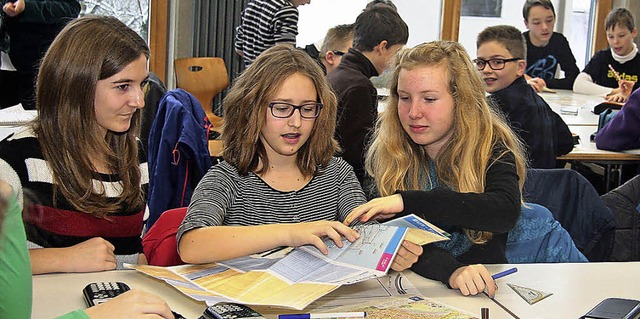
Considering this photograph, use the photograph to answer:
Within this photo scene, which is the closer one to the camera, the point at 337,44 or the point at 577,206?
the point at 577,206

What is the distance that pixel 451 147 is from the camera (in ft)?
7.38

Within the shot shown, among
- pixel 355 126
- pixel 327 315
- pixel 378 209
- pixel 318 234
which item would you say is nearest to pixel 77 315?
pixel 327 315

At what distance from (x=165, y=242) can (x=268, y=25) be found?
3233mm

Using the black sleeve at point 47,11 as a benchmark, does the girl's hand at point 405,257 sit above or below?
below

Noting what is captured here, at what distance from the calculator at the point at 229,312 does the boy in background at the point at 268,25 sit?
11.4 feet

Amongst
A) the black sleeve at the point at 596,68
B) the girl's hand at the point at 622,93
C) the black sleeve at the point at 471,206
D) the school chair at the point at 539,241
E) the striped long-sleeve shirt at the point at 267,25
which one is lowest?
the school chair at the point at 539,241

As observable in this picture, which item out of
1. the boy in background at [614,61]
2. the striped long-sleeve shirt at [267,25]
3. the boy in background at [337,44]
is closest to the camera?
the boy in background at [337,44]

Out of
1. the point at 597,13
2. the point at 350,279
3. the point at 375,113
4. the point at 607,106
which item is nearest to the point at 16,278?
the point at 350,279

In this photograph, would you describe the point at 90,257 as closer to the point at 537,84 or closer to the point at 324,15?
the point at 537,84

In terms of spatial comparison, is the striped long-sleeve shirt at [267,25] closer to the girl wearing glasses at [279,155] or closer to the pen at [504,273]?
the girl wearing glasses at [279,155]

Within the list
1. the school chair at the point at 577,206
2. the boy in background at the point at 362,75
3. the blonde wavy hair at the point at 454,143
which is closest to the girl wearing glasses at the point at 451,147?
→ the blonde wavy hair at the point at 454,143

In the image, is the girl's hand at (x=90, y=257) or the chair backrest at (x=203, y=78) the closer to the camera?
the girl's hand at (x=90, y=257)

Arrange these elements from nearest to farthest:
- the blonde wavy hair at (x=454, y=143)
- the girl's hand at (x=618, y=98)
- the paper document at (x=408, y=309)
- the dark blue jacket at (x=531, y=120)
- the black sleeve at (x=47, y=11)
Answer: the paper document at (x=408, y=309) < the blonde wavy hair at (x=454, y=143) < the dark blue jacket at (x=531, y=120) < the black sleeve at (x=47, y=11) < the girl's hand at (x=618, y=98)

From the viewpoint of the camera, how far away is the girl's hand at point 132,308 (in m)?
1.39
